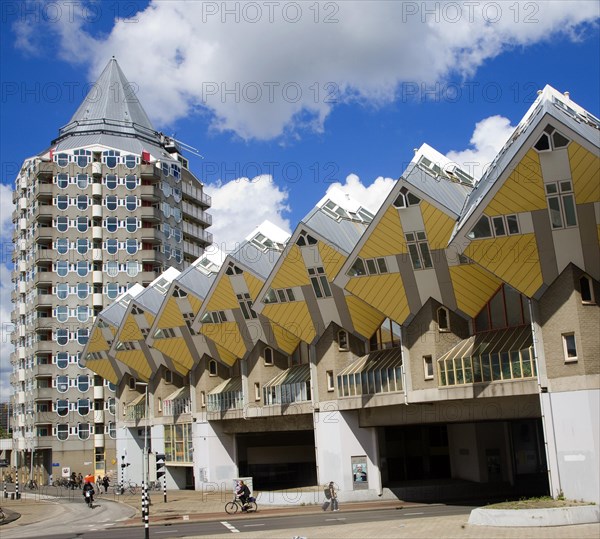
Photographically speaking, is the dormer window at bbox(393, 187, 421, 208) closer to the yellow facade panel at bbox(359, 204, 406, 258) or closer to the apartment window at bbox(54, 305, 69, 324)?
the yellow facade panel at bbox(359, 204, 406, 258)

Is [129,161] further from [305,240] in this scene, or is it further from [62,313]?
[305,240]

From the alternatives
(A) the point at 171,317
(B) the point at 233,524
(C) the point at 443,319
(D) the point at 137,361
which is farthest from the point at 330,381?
(D) the point at 137,361

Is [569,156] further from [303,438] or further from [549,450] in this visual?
[303,438]

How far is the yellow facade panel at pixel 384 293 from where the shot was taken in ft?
144

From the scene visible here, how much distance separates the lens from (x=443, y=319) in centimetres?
4356

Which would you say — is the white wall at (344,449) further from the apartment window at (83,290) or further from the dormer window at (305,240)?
the apartment window at (83,290)

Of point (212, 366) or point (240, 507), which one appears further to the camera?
point (212, 366)

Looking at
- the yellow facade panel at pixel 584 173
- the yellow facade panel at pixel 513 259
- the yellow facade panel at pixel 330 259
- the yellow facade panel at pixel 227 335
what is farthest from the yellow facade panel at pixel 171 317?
the yellow facade panel at pixel 584 173

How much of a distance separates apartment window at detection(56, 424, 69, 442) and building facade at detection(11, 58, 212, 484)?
13 centimetres

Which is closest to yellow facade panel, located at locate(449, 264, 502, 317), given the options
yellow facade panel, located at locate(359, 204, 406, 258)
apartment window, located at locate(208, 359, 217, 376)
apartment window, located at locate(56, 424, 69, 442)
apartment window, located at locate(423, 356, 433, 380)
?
yellow facade panel, located at locate(359, 204, 406, 258)

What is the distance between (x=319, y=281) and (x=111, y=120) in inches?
2846

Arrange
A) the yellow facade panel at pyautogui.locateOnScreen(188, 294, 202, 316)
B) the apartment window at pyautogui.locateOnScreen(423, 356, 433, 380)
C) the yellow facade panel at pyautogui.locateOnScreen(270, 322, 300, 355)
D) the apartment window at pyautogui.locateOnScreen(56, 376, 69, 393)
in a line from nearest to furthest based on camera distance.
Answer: the apartment window at pyautogui.locateOnScreen(423, 356, 433, 380), the yellow facade panel at pyautogui.locateOnScreen(270, 322, 300, 355), the yellow facade panel at pyautogui.locateOnScreen(188, 294, 202, 316), the apartment window at pyautogui.locateOnScreen(56, 376, 69, 393)

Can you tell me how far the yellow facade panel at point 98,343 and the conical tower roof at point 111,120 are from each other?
115 ft

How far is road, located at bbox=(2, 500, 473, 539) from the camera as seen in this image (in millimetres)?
35688
